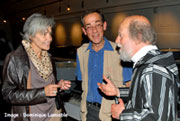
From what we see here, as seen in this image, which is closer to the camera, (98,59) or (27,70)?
(27,70)

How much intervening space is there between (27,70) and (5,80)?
22 cm

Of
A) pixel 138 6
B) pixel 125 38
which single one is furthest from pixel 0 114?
pixel 138 6

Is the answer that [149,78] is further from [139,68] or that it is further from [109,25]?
[109,25]

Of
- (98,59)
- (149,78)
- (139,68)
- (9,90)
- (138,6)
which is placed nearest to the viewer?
(149,78)

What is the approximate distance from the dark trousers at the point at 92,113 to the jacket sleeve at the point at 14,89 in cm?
72

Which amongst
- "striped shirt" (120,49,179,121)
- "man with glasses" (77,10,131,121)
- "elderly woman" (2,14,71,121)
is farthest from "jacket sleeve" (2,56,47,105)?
"striped shirt" (120,49,179,121)

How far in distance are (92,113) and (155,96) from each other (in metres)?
1.17

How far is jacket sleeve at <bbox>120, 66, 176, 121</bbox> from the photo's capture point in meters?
0.94

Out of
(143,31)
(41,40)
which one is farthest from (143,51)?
(41,40)

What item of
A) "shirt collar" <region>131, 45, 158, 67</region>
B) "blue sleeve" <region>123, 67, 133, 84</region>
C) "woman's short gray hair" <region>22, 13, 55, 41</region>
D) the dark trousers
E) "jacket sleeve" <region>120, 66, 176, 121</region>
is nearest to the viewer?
"jacket sleeve" <region>120, 66, 176, 121</region>

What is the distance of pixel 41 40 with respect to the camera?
167 cm

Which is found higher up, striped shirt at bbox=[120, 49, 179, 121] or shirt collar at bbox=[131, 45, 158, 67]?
shirt collar at bbox=[131, 45, 158, 67]

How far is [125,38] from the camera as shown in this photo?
1260mm

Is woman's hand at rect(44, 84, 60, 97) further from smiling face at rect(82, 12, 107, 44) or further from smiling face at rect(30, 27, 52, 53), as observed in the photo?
smiling face at rect(82, 12, 107, 44)
